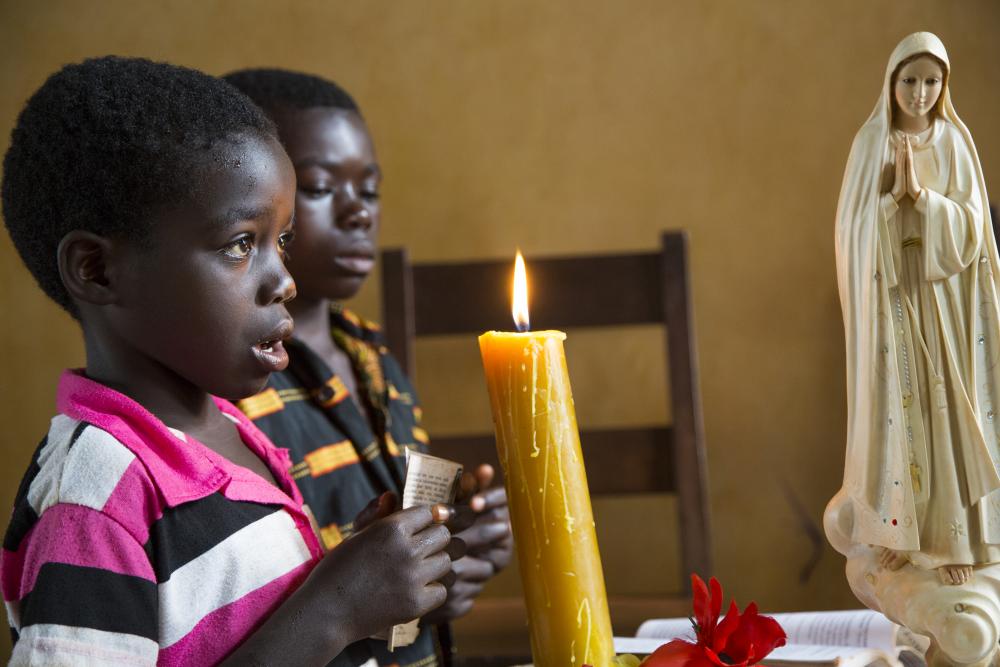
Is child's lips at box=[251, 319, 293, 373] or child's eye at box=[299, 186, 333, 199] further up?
child's eye at box=[299, 186, 333, 199]

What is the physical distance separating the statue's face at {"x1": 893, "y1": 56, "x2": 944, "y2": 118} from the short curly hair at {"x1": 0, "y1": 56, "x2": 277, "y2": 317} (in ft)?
1.21

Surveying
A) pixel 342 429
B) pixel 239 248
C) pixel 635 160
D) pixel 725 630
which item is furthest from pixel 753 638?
pixel 635 160

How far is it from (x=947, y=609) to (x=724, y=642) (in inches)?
5.6

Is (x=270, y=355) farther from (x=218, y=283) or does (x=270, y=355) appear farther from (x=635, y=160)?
(x=635, y=160)

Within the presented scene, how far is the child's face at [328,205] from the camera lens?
37.0 inches

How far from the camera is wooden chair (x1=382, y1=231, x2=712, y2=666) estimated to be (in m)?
1.24

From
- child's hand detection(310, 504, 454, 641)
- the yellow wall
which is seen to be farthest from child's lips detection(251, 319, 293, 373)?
the yellow wall

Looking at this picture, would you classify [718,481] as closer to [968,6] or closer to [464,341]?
[464,341]

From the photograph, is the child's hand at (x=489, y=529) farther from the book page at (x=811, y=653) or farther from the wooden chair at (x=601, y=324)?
the wooden chair at (x=601, y=324)

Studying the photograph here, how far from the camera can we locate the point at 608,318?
129cm

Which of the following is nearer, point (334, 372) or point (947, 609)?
point (947, 609)

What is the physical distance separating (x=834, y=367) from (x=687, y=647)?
1069 mm

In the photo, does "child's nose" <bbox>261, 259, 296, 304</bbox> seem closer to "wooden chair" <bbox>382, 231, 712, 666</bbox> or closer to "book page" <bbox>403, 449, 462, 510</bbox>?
"book page" <bbox>403, 449, 462, 510</bbox>

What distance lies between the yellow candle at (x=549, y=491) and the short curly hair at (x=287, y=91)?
0.56 metres
